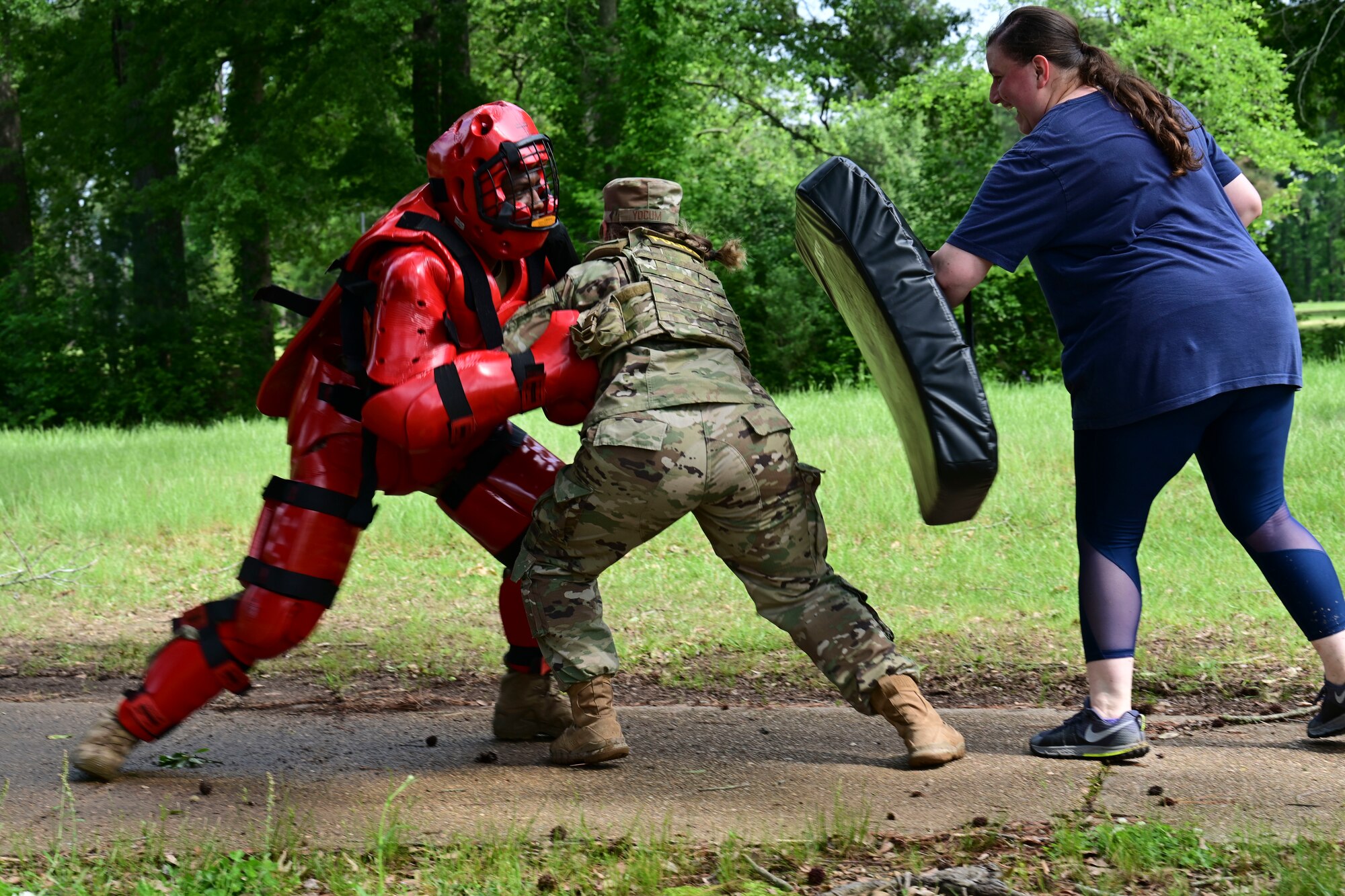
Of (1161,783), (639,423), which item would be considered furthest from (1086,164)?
(1161,783)

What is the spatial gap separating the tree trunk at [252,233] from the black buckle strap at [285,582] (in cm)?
1494

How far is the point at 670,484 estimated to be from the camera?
3.53m

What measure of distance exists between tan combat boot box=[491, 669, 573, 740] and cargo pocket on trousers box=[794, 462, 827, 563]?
1.16m

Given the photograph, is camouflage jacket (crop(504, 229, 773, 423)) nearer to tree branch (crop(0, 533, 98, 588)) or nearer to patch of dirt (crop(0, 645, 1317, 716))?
patch of dirt (crop(0, 645, 1317, 716))

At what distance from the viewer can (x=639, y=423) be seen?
3527 millimetres

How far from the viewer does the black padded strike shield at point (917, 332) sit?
3.34 meters

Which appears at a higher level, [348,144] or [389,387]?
[348,144]

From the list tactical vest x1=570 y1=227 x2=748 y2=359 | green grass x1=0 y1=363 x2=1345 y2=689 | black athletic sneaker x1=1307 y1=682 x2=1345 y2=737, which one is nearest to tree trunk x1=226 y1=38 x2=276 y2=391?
green grass x1=0 y1=363 x2=1345 y2=689

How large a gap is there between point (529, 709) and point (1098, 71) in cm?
266

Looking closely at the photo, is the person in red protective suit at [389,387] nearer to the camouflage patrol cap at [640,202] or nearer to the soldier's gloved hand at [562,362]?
the soldier's gloved hand at [562,362]

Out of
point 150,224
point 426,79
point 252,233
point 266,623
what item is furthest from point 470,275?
point 150,224

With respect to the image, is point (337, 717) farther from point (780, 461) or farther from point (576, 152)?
point (576, 152)

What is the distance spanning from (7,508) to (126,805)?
6.47m

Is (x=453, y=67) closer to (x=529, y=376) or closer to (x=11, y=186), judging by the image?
(x=11, y=186)
